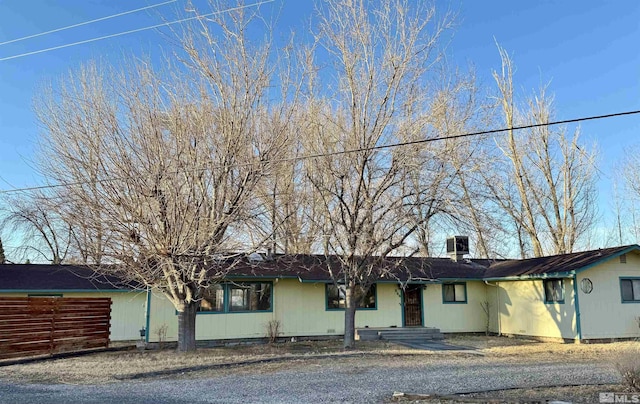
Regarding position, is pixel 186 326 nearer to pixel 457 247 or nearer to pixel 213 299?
pixel 213 299

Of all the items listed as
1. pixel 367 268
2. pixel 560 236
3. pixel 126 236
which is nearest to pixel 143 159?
pixel 126 236

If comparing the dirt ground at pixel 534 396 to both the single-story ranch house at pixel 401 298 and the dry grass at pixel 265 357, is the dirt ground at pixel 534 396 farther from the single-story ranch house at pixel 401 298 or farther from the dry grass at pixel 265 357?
the single-story ranch house at pixel 401 298

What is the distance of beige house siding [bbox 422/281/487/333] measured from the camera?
756 inches

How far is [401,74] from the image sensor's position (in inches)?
559

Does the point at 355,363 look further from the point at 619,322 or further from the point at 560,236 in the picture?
the point at 560,236

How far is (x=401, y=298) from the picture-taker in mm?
18938

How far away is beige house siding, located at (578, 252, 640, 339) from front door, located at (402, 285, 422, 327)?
18.1ft

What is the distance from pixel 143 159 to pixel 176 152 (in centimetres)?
79

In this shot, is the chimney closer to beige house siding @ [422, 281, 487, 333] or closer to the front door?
beige house siding @ [422, 281, 487, 333]

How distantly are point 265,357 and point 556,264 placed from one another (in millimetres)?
10826

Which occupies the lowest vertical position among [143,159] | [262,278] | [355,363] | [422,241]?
[355,363]

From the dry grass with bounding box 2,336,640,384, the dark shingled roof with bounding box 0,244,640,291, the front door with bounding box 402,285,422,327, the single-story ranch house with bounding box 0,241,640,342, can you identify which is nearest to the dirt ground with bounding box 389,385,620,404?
the dry grass with bounding box 2,336,640,384

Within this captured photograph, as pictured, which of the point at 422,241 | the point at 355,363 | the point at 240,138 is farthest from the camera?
the point at 422,241

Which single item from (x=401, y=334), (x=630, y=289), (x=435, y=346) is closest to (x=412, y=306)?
(x=401, y=334)
